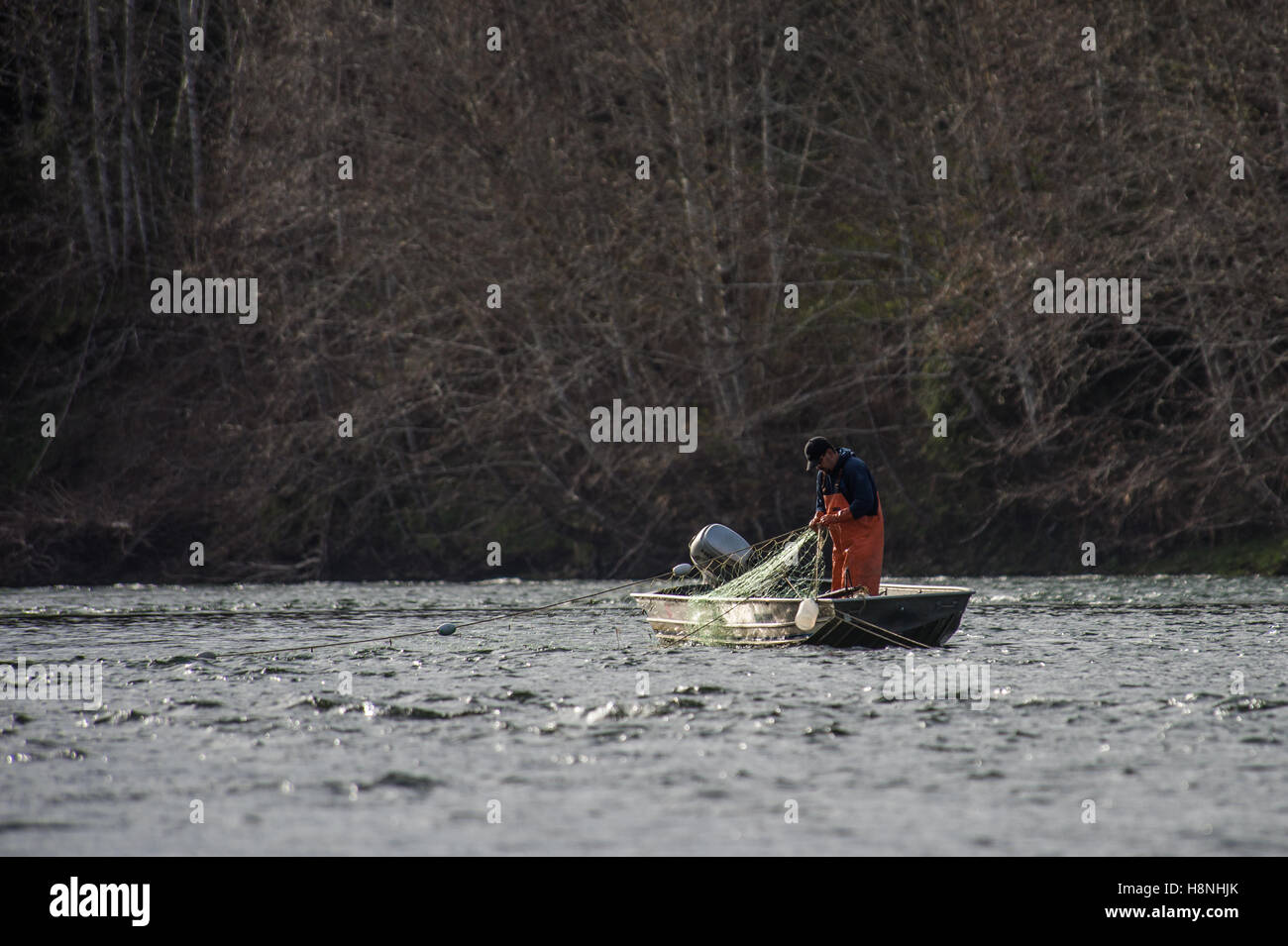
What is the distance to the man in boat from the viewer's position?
15.0m

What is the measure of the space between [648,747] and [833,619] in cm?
489

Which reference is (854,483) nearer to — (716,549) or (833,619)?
(833,619)

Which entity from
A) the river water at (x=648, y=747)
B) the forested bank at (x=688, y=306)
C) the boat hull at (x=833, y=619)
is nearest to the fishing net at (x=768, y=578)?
the boat hull at (x=833, y=619)

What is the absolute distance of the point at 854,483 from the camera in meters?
15.1

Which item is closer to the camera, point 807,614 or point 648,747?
point 648,747

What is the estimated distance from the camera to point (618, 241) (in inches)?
1071

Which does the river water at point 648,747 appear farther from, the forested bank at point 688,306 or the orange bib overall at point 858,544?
the forested bank at point 688,306

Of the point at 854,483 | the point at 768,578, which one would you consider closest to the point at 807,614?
the point at 854,483

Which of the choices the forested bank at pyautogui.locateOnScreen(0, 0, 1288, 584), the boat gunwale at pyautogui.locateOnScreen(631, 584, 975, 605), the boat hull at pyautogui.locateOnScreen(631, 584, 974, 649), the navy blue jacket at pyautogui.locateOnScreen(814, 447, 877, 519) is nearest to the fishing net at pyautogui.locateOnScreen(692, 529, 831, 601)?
the boat gunwale at pyautogui.locateOnScreen(631, 584, 975, 605)

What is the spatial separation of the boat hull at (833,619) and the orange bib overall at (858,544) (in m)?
0.44

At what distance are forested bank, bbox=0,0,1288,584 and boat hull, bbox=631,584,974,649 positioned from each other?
10043mm
